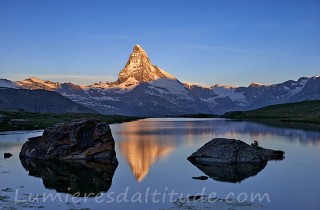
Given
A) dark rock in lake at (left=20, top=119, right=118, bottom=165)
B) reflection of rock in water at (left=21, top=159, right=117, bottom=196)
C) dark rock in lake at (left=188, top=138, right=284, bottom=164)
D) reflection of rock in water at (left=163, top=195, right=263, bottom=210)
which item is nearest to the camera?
reflection of rock in water at (left=163, top=195, right=263, bottom=210)

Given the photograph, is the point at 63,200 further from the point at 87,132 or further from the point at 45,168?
the point at 87,132

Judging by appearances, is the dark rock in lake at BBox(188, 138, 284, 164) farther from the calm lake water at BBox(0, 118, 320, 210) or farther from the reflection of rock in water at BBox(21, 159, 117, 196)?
the reflection of rock in water at BBox(21, 159, 117, 196)

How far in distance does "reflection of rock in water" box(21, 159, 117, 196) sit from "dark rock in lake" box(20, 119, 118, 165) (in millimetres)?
2541

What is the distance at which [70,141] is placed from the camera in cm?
7444

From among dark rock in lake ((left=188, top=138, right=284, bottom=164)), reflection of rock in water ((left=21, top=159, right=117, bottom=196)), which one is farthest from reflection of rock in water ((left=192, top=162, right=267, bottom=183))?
reflection of rock in water ((left=21, top=159, right=117, bottom=196))

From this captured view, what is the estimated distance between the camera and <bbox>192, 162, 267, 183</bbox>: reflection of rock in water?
57031 mm

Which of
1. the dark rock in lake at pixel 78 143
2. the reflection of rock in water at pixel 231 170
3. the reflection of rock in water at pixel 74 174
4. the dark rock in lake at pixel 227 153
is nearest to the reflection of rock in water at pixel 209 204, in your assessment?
the reflection of rock in water at pixel 74 174

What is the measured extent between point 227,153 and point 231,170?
323 inches

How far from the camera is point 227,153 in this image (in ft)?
233

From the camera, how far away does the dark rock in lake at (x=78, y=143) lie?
245ft

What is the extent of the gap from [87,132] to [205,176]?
26.7 m

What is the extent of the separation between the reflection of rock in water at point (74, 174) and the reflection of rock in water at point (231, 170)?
47.2ft

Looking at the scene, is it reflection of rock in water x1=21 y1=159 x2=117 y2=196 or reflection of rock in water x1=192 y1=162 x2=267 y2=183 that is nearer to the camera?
reflection of rock in water x1=21 y1=159 x2=117 y2=196

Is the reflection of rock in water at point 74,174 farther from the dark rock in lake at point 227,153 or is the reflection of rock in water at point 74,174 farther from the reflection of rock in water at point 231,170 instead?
the dark rock in lake at point 227,153
